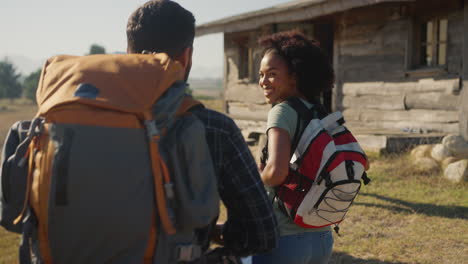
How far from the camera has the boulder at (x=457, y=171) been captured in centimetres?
637

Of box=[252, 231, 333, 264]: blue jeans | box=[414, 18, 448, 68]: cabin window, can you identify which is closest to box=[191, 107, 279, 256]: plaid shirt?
box=[252, 231, 333, 264]: blue jeans

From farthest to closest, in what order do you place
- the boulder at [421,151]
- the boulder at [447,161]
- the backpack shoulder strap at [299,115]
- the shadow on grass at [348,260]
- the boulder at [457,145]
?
the boulder at [421,151] < the boulder at [457,145] < the boulder at [447,161] < the shadow on grass at [348,260] < the backpack shoulder strap at [299,115]

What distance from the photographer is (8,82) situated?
6066cm

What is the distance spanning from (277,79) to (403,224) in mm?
3650

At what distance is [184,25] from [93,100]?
1.53 feet

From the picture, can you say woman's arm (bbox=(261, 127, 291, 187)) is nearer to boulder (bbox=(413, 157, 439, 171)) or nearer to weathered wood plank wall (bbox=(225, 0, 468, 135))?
boulder (bbox=(413, 157, 439, 171))

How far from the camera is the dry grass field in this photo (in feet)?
13.7

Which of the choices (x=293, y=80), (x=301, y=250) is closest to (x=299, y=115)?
(x=293, y=80)

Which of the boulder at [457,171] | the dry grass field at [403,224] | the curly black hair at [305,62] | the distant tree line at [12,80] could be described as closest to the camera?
the curly black hair at [305,62]

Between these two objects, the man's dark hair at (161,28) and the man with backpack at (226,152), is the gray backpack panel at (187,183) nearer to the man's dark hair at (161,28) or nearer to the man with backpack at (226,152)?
the man with backpack at (226,152)

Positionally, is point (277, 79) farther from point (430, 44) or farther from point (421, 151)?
point (430, 44)

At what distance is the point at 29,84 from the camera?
56344mm

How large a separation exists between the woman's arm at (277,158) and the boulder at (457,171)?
5.52 m

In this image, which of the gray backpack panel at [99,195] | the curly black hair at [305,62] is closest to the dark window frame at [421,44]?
the curly black hair at [305,62]
